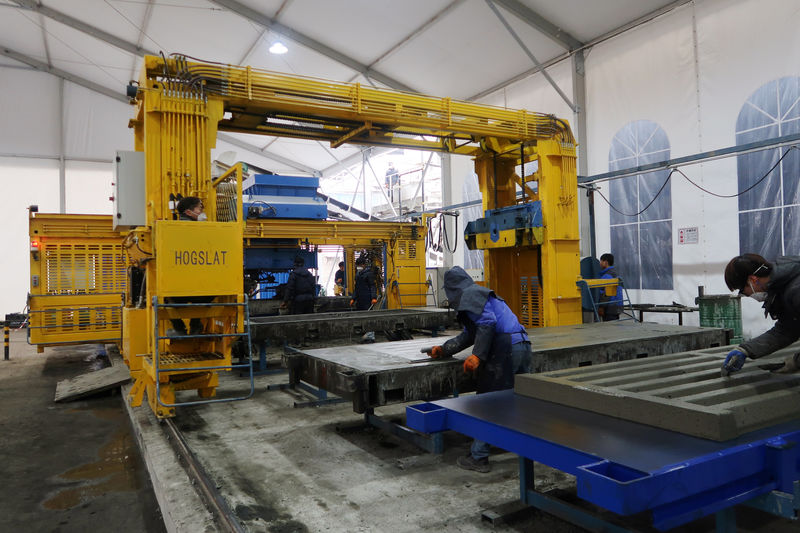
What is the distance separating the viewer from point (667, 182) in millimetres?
10094

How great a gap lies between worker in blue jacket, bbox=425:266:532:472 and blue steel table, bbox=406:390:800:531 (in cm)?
108

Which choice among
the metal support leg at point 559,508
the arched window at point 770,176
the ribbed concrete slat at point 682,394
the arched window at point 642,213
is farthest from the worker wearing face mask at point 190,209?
the arched window at point 642,213

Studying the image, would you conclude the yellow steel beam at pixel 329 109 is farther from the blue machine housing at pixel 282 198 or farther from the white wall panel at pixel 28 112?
the white wall panel at pixel 28 112

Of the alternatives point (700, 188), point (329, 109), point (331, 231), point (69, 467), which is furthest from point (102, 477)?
point (700, 188)

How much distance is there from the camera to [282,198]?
36.8 feet

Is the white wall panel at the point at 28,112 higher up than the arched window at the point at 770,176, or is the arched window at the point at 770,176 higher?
the white wall panel at the point at 28,112

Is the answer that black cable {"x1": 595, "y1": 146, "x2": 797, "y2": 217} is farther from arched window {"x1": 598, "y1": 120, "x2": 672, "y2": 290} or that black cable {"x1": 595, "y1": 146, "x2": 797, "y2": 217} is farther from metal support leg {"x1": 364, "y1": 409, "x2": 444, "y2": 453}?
metal support leg {"x1": 364, "y1": 409, "x2": 444, "y2": 453}

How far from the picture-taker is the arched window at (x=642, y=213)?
1022cm

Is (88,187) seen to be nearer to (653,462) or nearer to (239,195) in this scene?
(239,195)

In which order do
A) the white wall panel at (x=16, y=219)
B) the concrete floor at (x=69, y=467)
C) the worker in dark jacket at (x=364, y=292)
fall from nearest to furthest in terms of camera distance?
the concrete floor at (x=69, y=467), the worker in dark jacket at (x=364, y=292), the white wall panel at (x=16, y=219)

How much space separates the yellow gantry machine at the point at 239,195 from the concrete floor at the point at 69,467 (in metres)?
0.61

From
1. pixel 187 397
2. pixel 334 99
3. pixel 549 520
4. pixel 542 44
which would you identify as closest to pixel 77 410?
pixel 187 397

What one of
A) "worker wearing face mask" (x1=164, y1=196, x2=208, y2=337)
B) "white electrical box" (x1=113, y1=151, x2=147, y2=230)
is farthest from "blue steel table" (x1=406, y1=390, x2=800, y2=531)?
"white electrical box" (x1=113, y1=151, x2=147, y2=230)

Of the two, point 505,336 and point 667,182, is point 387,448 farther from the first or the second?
point 667,182
